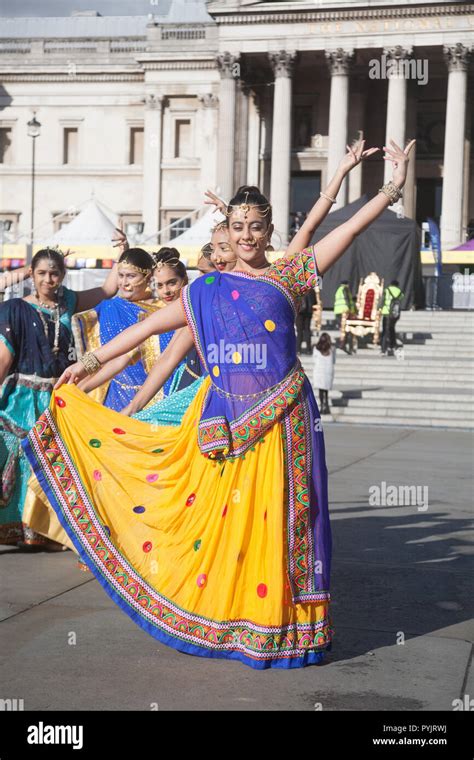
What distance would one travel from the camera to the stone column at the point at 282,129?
159 ft

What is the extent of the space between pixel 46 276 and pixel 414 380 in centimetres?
1568

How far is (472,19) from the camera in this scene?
46.5m

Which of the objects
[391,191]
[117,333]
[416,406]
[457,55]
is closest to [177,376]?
[117,333]

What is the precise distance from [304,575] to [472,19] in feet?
150

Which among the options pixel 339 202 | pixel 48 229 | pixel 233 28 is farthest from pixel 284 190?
pixel 48 229

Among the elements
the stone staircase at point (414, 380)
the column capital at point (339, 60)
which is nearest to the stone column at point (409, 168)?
the column capital at point (339, 60)

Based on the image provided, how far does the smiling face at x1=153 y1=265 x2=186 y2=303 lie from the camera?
6.77 meters

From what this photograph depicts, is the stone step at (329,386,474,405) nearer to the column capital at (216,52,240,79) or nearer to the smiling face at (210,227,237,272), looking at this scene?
the smiling face at (210,227,237,272)

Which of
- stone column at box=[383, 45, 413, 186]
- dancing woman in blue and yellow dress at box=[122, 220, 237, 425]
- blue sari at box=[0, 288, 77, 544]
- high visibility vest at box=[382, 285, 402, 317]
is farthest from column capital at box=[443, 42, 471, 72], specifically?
blue sari at box=[0, 288, 77, 544]

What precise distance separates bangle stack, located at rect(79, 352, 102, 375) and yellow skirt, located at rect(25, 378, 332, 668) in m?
0.40

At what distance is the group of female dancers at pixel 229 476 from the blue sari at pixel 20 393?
1808 mm

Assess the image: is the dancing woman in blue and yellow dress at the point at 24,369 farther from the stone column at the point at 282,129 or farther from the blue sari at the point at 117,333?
the stone column at the point at 282,129
